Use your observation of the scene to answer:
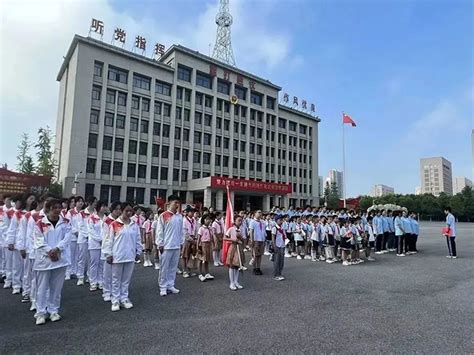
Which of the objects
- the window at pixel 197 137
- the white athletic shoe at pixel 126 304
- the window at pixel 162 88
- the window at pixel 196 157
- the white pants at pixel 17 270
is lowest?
the white athletic shoe at pixel 126 304

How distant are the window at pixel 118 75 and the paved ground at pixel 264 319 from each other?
110ft

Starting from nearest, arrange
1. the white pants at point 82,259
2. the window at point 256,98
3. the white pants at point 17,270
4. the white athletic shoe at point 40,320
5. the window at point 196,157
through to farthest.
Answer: the white athletic shoe at point 40,320, the white pants at point 17,270, the white pants at point 82,259, the window at point 196,157, the window at point 256,98

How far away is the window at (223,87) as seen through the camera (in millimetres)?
44866

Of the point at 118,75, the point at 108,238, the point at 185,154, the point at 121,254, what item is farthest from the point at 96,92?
the point at 121,254

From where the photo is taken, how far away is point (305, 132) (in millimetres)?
56406

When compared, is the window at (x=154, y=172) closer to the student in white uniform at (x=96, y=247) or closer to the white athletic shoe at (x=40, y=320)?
the student in white uniform at (x=96, y=247)

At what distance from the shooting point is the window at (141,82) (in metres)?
37.5

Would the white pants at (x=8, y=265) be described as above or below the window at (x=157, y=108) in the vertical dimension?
below

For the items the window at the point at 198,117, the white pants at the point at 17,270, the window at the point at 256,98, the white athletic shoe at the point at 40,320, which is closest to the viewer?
the white athletic shoe at the point at 40,320

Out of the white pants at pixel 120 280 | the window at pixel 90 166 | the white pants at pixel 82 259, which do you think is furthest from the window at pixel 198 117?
the white pants at pixel 120 280

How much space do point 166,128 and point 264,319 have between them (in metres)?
37.0

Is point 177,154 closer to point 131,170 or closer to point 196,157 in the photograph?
point 196,157

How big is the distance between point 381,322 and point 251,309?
2055mm

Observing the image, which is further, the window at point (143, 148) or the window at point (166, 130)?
the window at point (166, 130)
